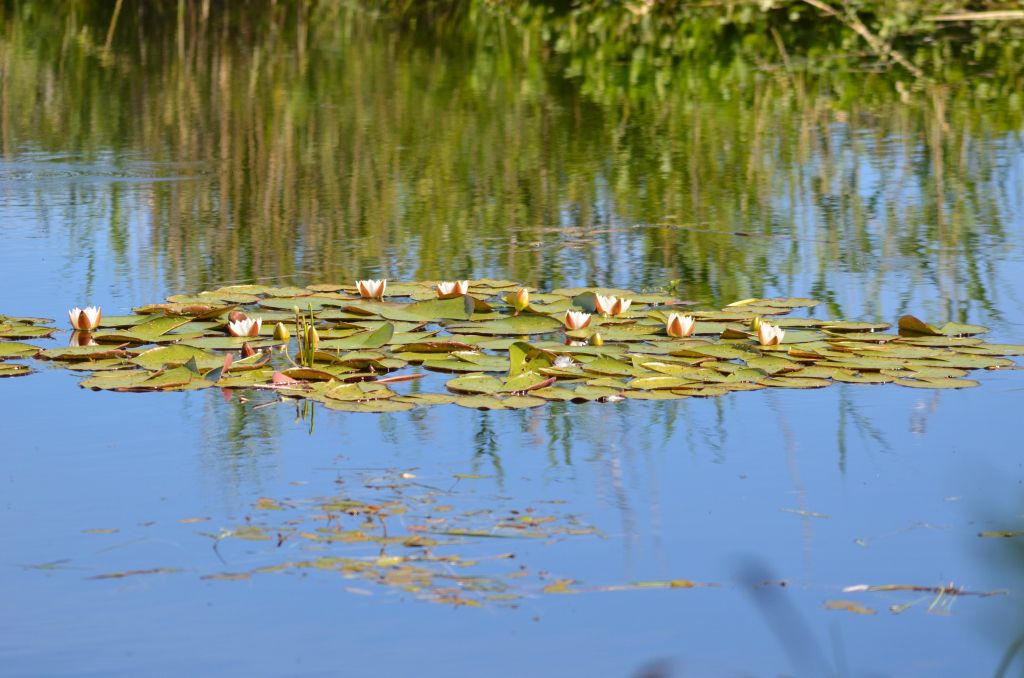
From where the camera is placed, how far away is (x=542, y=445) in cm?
294

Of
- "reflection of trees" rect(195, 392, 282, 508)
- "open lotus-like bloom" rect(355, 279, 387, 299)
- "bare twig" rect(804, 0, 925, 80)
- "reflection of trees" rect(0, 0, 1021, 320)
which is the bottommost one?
"reflection of trees" rect(195, 392, 282, 508)

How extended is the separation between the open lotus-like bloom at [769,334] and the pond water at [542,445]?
0.79 feet

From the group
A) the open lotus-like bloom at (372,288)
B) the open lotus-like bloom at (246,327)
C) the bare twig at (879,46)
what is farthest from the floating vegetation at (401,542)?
the bare twig at (879,46)

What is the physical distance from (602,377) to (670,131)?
3.97 m

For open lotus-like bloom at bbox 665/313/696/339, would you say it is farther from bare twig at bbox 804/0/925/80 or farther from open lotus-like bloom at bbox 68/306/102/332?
bare twig at bbox 804/0/925/80

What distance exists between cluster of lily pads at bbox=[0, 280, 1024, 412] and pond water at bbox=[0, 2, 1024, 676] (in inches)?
2.9

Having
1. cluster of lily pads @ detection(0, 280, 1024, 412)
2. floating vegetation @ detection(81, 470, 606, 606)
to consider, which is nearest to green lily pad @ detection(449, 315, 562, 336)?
cluster of lily pads @ detection(0, 280, 1024, 412)

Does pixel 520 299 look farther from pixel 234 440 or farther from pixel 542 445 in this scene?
pixel 234 440

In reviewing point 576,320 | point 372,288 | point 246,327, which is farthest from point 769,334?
point 246,327

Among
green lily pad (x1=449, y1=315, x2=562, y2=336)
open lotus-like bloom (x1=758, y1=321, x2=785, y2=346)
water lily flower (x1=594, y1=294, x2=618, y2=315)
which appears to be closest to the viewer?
open lotus-like bloom (x1=758, y1=321, x2=785, y2=346)

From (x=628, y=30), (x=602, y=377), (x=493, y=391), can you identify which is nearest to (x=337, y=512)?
(x=493, y=391)

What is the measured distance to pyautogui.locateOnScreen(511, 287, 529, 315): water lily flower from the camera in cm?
383

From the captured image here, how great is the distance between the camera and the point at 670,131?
7.14m

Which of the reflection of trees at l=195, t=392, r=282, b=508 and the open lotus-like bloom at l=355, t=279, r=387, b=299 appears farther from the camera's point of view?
the open lotus-like bloom at l=355, t=279, r=387, b=299
